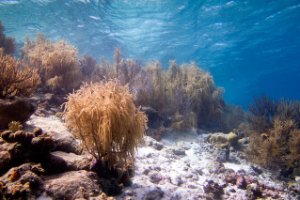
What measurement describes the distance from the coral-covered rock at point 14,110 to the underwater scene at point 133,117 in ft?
0.07

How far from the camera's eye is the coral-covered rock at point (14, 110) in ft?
15.0

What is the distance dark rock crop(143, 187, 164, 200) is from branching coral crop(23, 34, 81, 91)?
5.84 meters

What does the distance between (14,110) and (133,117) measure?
8.09 feet

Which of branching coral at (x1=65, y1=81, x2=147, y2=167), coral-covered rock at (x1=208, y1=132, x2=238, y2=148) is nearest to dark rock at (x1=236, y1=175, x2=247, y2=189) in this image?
branching coral at (x1=65, y1=81, x2=147, y2=167)

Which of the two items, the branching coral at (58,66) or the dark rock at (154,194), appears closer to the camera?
the dark rock at (154,194)

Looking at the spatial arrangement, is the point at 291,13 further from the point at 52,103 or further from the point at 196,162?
the point at 52,103

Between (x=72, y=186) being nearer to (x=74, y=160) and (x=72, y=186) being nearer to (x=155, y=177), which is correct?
(x=74, y=160)

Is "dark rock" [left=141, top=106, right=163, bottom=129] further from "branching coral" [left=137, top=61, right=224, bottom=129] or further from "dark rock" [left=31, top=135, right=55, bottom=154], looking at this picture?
"dark rock" [left=31, top=135, right=55, bottom=154]

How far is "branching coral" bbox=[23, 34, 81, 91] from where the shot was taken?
862 centimetres

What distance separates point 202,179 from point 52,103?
5.48 meters

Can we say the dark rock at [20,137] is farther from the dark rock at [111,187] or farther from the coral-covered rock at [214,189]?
the coral-covered rock at [214,189]

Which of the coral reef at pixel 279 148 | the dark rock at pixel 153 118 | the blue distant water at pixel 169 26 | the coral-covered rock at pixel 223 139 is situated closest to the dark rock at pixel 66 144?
the dark rock at pixel 153 118

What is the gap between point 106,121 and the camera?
12.8ft

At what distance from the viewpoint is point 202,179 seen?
649 cm
